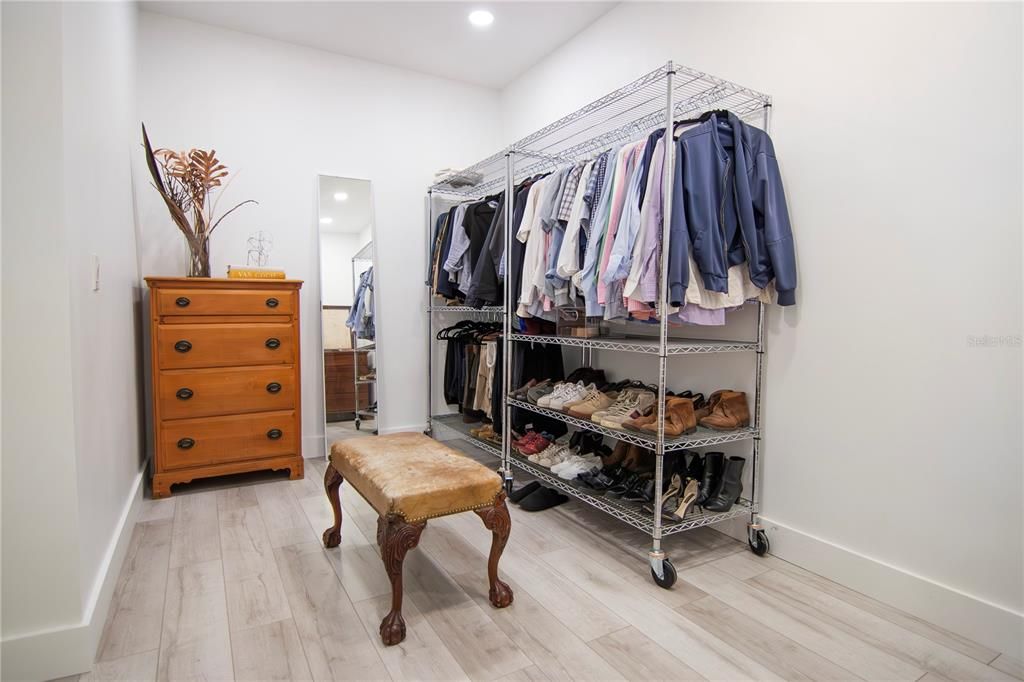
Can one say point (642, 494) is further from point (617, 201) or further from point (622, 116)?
point (622, 116)

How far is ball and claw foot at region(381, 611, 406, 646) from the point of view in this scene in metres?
1.56

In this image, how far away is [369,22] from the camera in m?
3.21

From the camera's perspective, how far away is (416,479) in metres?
1.66

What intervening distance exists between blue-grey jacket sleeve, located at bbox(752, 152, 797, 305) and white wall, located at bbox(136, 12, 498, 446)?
8.37 ft

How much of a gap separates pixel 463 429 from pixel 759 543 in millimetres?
1921

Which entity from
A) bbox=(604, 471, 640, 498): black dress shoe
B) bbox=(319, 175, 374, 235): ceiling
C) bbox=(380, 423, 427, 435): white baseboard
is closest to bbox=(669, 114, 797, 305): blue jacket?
bbox=(604, 471, 640, 498): black dress shoe

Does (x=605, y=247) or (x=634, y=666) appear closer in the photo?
(x=634, y=666)

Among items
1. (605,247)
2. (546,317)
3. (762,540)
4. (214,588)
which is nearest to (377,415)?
(546,317)

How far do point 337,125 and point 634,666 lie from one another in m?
3.56

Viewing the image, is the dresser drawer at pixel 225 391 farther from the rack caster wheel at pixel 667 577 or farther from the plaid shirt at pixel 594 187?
the rack caster wheel at pixel 667 577

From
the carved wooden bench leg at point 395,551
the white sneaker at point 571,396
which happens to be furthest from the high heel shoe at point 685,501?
the carved wooden bench leg at point 395,551

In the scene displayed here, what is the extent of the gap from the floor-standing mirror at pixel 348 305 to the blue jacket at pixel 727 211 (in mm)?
2403

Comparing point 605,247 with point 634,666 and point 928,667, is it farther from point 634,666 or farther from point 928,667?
point 928,667

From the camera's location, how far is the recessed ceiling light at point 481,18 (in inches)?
122
